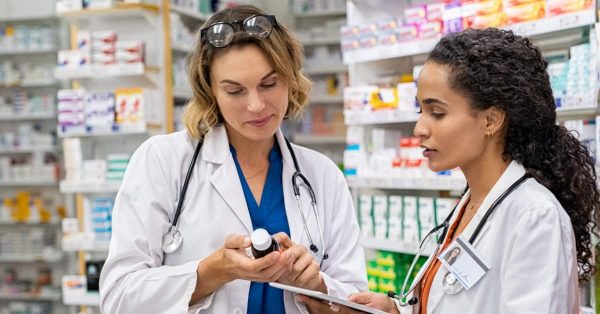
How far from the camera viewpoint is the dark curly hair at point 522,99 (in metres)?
1.50

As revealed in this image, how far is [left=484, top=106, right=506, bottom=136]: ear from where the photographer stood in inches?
60.2

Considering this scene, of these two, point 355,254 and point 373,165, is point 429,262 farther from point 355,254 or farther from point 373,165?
point 373,165

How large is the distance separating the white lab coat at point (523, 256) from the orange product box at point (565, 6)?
147 cm

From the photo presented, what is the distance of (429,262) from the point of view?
1.70m

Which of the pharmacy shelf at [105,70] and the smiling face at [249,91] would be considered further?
the pharmacy shelf at [105,70]

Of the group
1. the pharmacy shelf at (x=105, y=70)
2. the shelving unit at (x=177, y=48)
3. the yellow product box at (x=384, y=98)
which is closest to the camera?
the yellow product box at (x=384, y=98)

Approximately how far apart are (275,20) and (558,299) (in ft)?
3.45

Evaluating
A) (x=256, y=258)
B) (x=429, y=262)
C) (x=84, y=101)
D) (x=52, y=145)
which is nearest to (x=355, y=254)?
(x=429, y=262)

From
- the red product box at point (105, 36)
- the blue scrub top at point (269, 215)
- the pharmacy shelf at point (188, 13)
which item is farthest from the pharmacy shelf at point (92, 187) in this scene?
the blue scrub top at point (269, 215)

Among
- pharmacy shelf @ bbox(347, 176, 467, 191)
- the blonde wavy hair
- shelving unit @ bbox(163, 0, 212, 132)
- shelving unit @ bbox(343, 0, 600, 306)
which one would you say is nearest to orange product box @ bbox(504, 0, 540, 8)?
shelving unit @ bbox(343, 0, 600, 306)

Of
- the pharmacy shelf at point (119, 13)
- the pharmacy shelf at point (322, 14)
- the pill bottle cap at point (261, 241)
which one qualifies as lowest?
the pill bottle cap at point (261, 241)

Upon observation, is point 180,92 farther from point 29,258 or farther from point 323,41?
point 29,258

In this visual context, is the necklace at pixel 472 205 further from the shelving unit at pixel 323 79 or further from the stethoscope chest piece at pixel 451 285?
the shelving unit at pixel 323 79

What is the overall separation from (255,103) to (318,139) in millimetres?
6309
